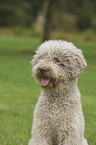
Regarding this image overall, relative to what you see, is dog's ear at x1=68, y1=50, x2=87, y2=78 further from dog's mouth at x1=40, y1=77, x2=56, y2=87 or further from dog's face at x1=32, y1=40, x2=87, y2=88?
dog's mouth at x1=40, y1=77, x2=56, y2=87

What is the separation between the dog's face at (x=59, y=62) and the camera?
4168mm

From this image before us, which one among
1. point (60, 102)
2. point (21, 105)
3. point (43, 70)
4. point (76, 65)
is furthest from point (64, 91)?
point (21, 105)

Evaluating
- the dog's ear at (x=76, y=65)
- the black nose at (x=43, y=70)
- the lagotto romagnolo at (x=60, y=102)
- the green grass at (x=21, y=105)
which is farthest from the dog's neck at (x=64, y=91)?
the green grass at (x=21, y=105)

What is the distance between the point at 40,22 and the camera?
5047 cm

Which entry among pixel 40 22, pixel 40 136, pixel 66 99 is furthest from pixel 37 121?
pixel 40 22

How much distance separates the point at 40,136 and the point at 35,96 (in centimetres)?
608

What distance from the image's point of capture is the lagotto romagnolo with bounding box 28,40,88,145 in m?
4.31

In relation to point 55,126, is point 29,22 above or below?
above

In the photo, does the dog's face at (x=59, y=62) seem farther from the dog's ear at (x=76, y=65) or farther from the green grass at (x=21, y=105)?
the green grass at (x=21, y=105)

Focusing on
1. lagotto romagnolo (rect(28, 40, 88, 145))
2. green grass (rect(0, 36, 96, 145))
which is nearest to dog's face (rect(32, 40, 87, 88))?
lagotto romagnolo (rect(28, 40, 88, 145))

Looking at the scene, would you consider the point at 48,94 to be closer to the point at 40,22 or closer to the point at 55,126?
the point at 55,126

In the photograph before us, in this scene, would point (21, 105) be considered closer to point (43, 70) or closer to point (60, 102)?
point (60, 102)

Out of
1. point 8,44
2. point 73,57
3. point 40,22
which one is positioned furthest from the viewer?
point 40,22

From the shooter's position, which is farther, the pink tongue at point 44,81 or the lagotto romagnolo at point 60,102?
the lagotto romagnolo at point 60,102
